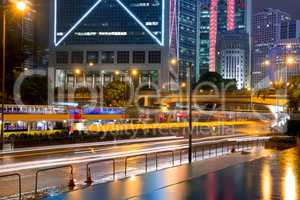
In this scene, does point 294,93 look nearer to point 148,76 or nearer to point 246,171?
point 246,171

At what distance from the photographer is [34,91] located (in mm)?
72875

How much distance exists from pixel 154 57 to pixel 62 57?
31694mm

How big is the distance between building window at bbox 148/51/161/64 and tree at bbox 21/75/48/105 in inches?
3275

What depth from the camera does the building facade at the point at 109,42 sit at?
158125mm

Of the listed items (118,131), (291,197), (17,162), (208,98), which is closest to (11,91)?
(118,131)

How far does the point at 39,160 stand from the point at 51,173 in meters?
4.49

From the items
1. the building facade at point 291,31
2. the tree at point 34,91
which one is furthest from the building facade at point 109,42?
the tree at point 34,91

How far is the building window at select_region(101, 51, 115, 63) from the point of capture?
161 meters

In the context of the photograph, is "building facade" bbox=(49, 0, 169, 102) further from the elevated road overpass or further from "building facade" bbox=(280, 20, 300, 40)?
"building facade" bbox=(280, 20, 300, 40)

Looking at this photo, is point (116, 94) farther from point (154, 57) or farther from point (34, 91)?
point (154, 57)

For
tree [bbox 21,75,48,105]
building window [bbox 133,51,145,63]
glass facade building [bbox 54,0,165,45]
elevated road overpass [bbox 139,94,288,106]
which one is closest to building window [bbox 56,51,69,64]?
glass facade building [bbox 54,0,165,45]

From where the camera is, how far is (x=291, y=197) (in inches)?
551

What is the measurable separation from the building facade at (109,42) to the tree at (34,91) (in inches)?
3096

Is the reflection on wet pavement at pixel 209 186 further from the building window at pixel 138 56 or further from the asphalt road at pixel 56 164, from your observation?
the building window at pixel 138 56
